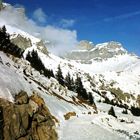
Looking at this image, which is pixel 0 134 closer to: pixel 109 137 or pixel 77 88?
pixel 109 137

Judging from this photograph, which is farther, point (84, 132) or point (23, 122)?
point (84, 132)

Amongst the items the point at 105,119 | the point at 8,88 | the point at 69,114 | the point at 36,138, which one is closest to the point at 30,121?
the point at 36,138

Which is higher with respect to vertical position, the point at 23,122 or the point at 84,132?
the point at 23,122

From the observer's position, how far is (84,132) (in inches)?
1800

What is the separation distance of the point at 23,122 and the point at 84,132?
14334mm

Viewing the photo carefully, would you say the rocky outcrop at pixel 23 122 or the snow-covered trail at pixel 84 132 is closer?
the rocky outcrop at pixel 23 122

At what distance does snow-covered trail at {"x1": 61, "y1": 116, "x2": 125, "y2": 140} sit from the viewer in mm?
42656

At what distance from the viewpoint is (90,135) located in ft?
146

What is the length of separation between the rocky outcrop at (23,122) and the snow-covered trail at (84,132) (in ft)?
12.8

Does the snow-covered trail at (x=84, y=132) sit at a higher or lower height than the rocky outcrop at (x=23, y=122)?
lower

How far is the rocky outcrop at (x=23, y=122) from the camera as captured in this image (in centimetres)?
3070

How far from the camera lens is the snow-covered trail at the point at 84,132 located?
4266 cm

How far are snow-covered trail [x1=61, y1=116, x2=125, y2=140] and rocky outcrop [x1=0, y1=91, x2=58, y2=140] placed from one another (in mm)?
3887

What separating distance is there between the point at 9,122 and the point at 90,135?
53.6 ft
